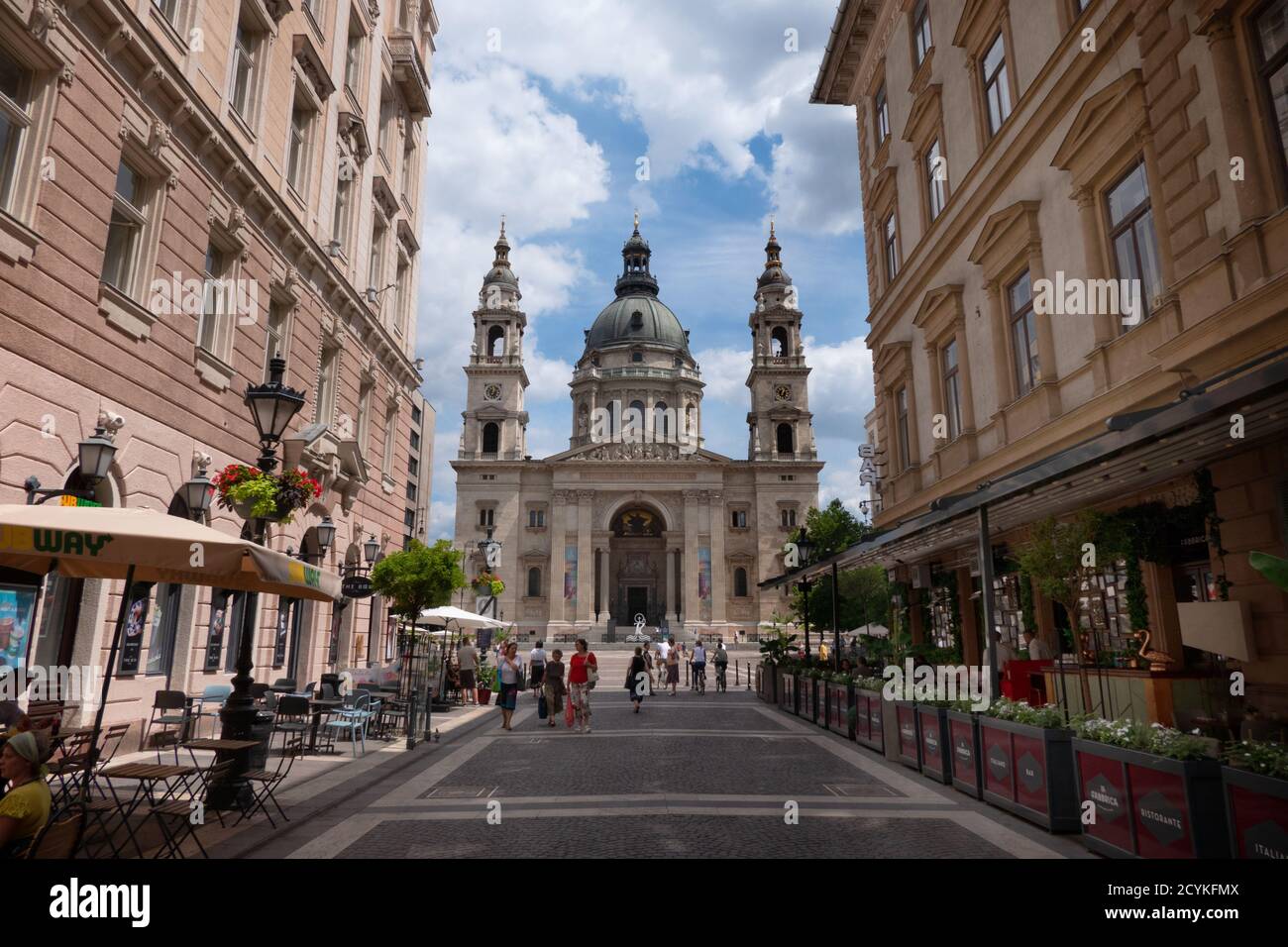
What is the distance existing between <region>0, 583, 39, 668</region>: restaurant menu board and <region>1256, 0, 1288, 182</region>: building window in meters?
13.6

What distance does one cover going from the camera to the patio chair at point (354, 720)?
12.1 meters

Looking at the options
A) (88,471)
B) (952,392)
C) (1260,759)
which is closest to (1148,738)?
(1260,759)

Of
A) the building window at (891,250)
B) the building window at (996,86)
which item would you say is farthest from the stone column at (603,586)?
the building window at (996,86)

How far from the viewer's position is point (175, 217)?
459 inches

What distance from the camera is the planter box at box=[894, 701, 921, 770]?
33.7 ft

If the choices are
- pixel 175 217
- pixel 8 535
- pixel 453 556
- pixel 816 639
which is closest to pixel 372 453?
pixel 453 556

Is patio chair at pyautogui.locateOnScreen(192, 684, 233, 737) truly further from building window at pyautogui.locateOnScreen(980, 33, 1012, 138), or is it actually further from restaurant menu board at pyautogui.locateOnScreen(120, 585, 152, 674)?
building window at pyautogui.locateOnScreen(980, 33, 1012, 138)

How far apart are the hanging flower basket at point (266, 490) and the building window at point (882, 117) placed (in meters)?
16.7

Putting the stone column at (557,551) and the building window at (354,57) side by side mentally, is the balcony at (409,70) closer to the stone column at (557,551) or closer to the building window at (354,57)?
the building window at (354,57)

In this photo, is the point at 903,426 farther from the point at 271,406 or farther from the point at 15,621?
the point at 15,621

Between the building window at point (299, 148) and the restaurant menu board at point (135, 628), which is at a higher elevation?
the building window at point (299, 148)

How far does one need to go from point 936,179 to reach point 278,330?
14094 mm

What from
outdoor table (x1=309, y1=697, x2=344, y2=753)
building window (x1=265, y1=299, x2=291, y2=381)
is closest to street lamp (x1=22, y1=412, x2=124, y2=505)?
outdoor table (x1=309, y1=697, x2=344, y2=753)
